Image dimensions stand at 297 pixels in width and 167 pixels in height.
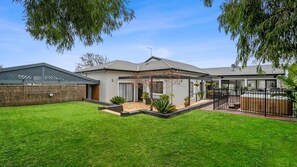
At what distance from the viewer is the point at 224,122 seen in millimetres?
8273

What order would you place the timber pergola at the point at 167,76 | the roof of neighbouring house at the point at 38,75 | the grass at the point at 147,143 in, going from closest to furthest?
1. the grass at the point at 147,143
2. the roof of neighbouring house at the point at 38,75
3. the timber pergola at the point at 167,76

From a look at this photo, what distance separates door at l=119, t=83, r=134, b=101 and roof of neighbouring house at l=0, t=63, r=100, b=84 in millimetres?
4263

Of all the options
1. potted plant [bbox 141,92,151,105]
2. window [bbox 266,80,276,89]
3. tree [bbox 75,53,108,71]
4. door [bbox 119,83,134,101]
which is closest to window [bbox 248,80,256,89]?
window [bbox 266,80,276,89]

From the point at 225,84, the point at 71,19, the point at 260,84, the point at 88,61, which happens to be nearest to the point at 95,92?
the point at 71,19

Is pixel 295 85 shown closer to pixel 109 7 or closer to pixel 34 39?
pixel 109 7

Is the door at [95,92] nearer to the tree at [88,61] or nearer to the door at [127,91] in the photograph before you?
the door at [127,91]

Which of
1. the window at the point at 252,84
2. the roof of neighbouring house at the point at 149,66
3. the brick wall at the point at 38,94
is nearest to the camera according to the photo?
the brick wall at the point at 38,94

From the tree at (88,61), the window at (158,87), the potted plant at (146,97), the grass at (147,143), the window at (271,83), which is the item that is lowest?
the grass at (147,143)

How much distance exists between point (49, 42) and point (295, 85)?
10924 mm

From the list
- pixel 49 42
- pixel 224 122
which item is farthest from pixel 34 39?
pixel 224 122

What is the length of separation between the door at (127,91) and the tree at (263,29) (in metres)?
15.2

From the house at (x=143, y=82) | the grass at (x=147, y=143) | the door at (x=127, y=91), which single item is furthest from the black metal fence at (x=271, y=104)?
the door at (x=127, y=91)

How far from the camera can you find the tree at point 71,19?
345 cm

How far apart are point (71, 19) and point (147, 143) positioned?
4363mm
